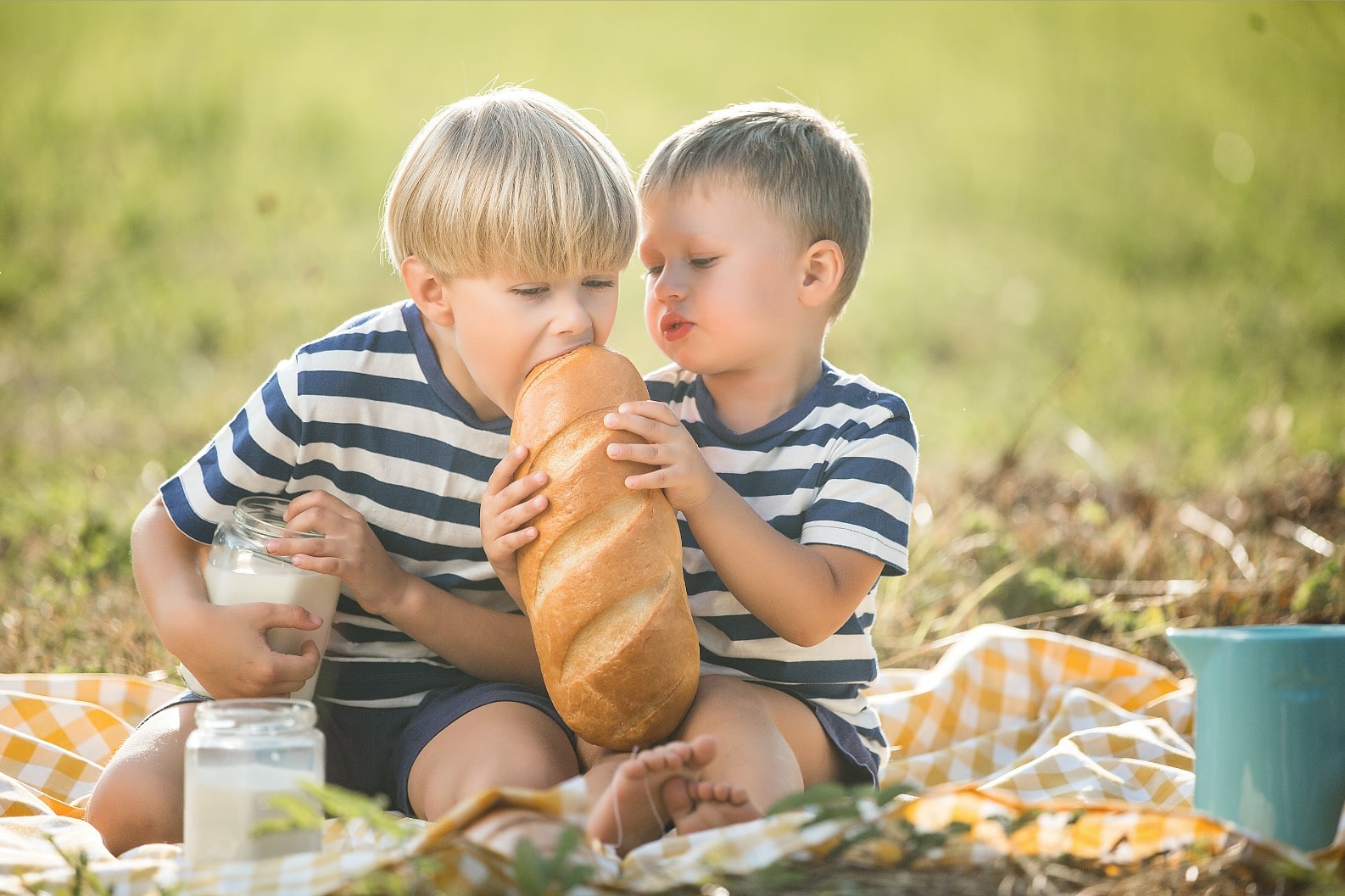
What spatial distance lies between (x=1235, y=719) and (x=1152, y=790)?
0.68 metres

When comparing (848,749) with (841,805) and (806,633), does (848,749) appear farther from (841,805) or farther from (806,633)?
(841,805)

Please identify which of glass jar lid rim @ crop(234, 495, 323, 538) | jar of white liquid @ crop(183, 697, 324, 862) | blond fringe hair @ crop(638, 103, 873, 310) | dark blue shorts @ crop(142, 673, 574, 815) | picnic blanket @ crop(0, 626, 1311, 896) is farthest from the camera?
blond fringe hair @ crop(638, 103, 873, 310)

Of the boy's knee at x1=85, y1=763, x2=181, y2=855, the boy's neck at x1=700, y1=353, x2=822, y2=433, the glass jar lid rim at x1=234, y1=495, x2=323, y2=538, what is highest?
the boy's neck at x1=700, y1=353, x2=822, y2=433

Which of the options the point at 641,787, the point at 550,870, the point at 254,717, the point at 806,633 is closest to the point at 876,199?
the point at 806,633

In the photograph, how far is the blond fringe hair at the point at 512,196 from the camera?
2090 mm

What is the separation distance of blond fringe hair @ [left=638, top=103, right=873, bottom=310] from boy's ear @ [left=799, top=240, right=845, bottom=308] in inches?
1.1

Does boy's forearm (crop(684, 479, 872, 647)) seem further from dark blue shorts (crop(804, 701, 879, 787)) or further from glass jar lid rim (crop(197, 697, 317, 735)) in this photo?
glass jar lid rim (crop(197, 697, 317, 735))

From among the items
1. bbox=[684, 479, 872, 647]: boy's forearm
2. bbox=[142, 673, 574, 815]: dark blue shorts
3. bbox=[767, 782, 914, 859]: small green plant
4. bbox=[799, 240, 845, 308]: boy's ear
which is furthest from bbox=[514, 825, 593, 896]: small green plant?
bbox=[799, 240, 845, 308]: boy's ear

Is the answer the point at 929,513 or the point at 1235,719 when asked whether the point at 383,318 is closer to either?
the point at 1235,719

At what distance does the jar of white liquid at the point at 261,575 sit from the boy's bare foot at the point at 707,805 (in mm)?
736

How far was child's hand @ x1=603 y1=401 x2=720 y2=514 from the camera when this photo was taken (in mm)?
1917

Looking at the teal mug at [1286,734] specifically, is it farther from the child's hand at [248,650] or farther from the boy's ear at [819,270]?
the child's hand at [248,650]

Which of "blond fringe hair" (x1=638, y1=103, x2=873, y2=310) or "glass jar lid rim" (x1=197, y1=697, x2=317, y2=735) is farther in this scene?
"blond fringe hair" (x1=638, y1=103, x2=873, y2=310)

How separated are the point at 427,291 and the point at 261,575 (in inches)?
22.5
